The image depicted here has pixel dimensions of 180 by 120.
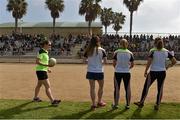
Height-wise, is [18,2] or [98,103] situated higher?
[18,2]

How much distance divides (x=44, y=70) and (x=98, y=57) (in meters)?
1.53

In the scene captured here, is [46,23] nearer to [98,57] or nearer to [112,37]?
[112,37]

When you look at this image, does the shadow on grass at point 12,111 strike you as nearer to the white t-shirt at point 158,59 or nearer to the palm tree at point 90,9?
the white t-shirt at point 158,59

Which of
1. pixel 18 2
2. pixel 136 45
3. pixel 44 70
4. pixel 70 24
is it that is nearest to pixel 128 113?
pixel 44 70

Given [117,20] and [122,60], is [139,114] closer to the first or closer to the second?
[122,60]

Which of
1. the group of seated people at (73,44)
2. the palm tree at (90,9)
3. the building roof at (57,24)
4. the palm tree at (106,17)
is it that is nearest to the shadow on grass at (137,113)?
the group of seated people at (73,44)

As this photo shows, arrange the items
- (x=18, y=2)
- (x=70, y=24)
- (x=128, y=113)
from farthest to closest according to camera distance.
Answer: (x=70, y=24) < (x=18, y=2) < (x=128, y=113)

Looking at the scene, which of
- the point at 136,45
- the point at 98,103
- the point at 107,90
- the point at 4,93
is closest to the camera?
the point at 98,103

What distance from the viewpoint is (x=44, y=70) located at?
11859 mm

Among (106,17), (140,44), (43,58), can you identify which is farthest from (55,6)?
(43,58)

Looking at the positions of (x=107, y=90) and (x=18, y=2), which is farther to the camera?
(x=18, y=2)

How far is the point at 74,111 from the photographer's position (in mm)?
11047

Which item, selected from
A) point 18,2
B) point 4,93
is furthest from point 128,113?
point 18,2

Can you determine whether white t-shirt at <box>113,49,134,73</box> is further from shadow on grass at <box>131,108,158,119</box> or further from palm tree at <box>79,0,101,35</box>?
palm tree at <box>79,0,101,35</box>
